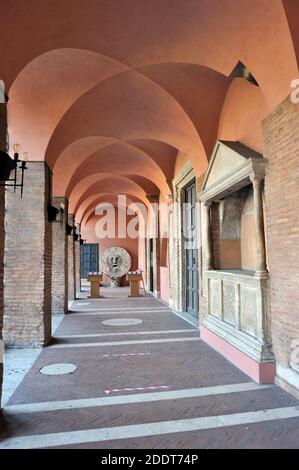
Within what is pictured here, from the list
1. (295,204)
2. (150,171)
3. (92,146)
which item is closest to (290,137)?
(295,204)

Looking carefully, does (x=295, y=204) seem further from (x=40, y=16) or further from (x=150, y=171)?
(x=150, y=171)

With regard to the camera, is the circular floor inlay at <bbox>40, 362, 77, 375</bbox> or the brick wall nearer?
the brick wall

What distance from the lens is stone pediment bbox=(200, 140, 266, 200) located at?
4.52m

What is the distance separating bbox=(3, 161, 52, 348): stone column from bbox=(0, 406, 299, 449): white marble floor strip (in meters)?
3.38

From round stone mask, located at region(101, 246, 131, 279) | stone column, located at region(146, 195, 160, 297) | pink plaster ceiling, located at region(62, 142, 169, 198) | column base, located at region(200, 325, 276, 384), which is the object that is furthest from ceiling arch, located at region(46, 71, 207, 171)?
round stone mask, located at region(101, 246, 131, 279)

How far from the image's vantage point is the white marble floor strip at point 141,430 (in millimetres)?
2898

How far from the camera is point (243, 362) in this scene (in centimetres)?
471

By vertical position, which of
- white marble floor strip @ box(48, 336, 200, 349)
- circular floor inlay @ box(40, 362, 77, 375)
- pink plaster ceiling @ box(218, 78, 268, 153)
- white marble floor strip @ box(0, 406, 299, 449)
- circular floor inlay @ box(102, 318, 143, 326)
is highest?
pink plaster ceiling @ box(218, 78, 268, 153)

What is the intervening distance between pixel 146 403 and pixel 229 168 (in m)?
3.64

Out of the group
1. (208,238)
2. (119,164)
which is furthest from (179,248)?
(119,164)

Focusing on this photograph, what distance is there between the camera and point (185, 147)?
24.6 feet

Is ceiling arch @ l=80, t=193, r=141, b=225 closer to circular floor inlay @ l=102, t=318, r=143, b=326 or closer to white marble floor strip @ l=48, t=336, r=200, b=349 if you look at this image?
circular floor inlay @ l=102, t=318, r=143, b=326

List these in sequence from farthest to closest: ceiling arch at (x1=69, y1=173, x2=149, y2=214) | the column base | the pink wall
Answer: ceiling arch at (x1=69, y1=173, x2=149, y2=214), the pink wall, the column base

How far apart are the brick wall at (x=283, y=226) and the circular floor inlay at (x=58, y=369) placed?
9.57 feet
